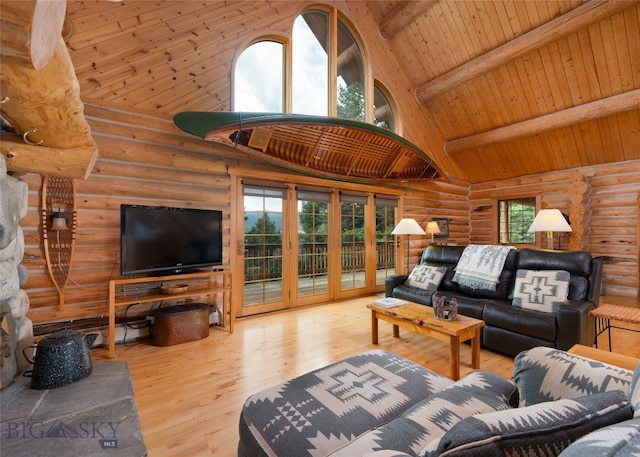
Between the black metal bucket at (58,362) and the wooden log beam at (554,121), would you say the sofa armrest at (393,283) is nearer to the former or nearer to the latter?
the black metal bucket at (58,362)

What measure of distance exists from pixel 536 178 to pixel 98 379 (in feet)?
26.8

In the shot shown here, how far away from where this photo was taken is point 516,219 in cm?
705

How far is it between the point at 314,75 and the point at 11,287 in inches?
181

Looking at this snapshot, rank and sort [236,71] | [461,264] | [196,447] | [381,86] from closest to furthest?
[196,447] < [461,264] < [236,71] < [381,86]

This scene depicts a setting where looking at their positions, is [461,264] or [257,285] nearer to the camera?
[461,264]

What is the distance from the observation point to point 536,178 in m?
6.47

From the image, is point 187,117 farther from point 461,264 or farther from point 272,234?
point 461,264

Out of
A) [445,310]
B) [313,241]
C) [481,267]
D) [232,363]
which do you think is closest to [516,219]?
[481,267]

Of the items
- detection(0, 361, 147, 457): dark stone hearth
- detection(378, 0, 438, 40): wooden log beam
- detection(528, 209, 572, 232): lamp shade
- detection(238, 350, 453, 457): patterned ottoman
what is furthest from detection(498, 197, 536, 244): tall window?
detection(0, 361, 147, 457): dark stone hearth

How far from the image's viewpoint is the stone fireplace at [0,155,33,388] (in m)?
1.74

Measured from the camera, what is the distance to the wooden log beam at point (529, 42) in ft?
12.6

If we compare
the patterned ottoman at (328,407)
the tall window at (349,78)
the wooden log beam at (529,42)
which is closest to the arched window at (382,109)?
the tall window at (349,78)

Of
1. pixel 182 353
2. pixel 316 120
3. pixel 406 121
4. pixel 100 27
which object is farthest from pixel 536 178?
pixel 100 27

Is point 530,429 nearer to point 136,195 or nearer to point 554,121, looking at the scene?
point 136,195
